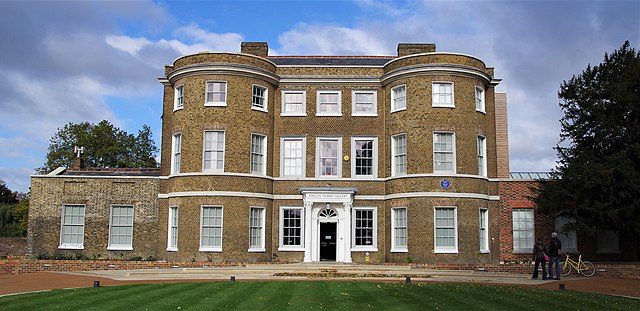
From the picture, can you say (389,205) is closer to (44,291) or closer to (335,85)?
(335,85)

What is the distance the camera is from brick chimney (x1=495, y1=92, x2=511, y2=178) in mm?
33156

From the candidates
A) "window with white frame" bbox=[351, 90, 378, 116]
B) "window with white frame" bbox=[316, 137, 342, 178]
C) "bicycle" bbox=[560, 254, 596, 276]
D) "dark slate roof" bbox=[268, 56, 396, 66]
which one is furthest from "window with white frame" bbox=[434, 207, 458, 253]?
"dark slate roof" bbox=[268, 56, 396, 66]

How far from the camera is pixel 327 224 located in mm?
31391

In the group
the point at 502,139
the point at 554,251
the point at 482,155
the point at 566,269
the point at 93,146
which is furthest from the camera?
the point at 93,146

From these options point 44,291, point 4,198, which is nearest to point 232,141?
point 44,291

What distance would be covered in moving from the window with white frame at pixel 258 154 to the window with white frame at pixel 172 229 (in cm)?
438

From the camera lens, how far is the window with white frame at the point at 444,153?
29859 mm

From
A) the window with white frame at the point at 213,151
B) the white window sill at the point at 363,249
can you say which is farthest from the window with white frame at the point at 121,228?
the white window sill at the point at 363,249

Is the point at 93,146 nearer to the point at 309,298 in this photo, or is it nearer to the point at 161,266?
the point at 161,266

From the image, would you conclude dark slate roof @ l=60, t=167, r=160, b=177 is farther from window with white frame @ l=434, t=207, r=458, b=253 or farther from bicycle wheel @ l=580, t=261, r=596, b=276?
bicycle wheel @ l=580, t=261, r=596, b=276

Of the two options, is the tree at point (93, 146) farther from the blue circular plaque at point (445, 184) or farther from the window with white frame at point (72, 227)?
the blue circular plaque at point (445, 184)

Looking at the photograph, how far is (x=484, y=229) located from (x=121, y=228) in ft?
60.7

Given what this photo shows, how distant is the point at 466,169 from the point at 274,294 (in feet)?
52.2

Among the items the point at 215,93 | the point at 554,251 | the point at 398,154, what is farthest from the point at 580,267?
the point at 215,93
